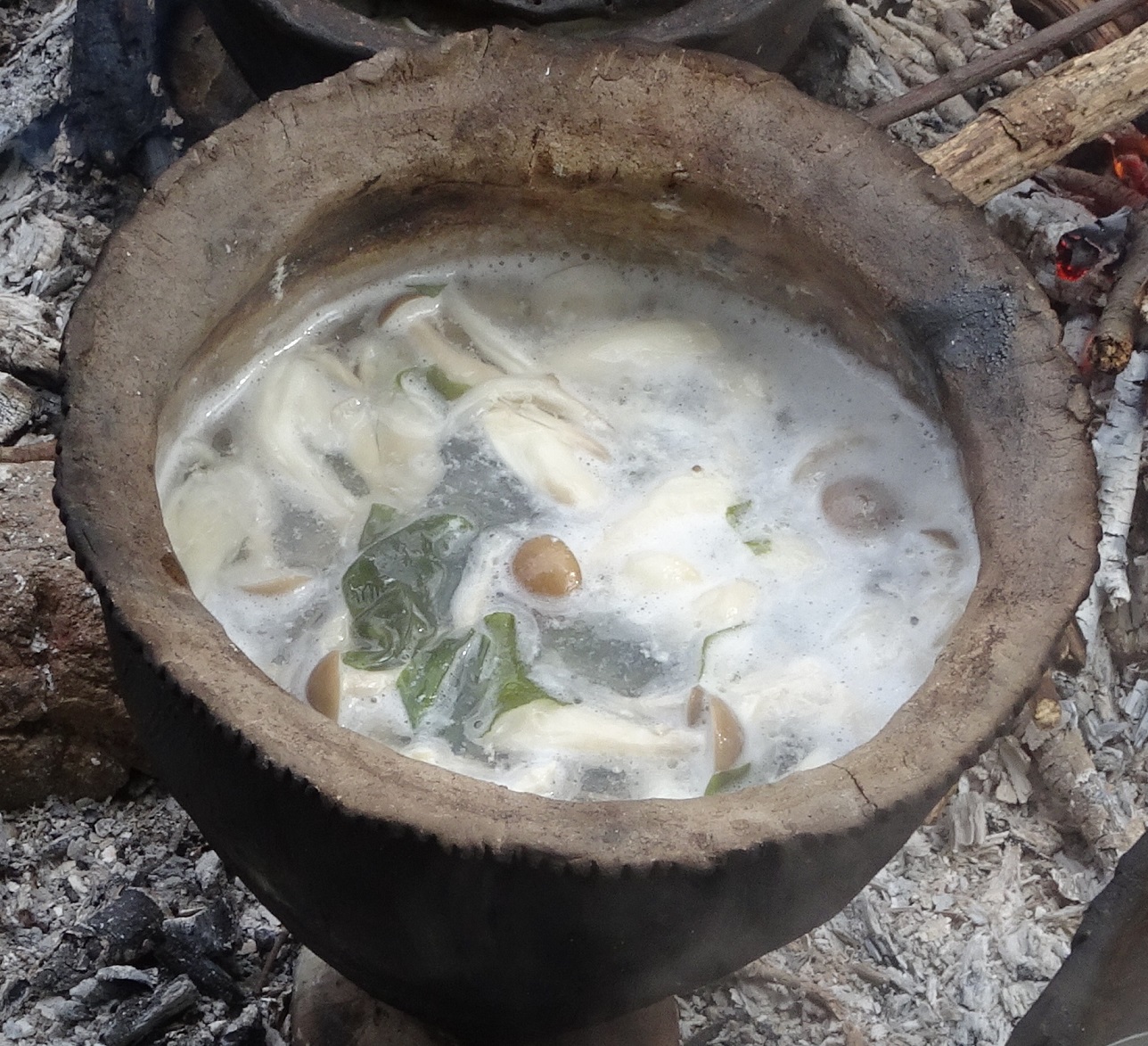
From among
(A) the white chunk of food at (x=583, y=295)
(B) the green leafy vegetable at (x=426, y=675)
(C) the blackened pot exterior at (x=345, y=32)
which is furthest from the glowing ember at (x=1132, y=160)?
(B) the green leafy vegetable at (x=426, y=675)

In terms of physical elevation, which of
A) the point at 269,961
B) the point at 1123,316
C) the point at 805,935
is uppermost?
the point at 1123,316

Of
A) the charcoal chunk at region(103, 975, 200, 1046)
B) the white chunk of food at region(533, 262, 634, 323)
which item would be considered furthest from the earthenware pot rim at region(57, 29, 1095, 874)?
the charcoal chunk at region(103, 975, 200, 1046)

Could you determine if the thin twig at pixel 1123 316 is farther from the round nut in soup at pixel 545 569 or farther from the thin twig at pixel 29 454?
the thin twig at pixel 29 454

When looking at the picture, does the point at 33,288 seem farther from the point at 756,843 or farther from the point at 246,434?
the point at 756,843

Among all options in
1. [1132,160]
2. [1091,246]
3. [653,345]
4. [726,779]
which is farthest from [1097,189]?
[726,779]

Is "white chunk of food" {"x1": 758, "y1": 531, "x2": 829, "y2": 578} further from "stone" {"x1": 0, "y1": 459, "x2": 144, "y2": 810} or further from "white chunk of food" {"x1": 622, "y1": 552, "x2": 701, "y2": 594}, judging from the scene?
"stone" {"x1": 0, "y1": 459, "x2": 144, "y2": 810}

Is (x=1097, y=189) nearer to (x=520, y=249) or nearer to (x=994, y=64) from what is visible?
(x=994, y=64)
